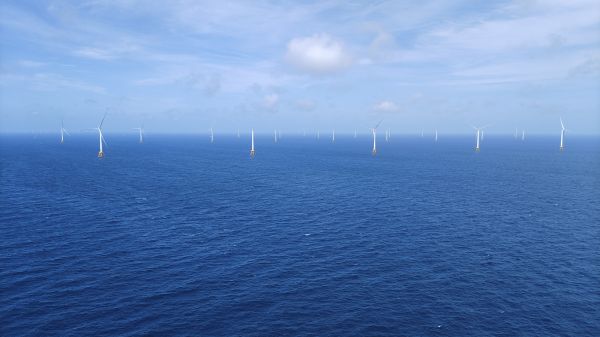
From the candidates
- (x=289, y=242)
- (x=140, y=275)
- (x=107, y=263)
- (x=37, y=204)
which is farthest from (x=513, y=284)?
(x=37, y=204)

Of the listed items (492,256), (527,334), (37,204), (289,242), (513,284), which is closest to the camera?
(527,334)

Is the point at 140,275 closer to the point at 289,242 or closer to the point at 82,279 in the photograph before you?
the point at 82,279

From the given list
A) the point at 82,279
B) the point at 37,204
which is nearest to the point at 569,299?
the point at 82,279

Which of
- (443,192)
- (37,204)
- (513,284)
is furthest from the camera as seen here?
(443,192)

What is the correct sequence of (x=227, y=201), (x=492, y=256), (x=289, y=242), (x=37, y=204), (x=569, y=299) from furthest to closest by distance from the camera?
(x=227, y=201) < (x=37, y=204) < (x=289, y=242) < (x=492, y=256) < (x=569, y=299)

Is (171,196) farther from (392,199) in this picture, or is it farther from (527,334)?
(527,334)

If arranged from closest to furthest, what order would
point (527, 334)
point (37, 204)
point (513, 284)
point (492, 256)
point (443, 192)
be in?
point (527, 334)
point (513, 284)
point (492, 256)
point (37, 204)
point (443, 192)

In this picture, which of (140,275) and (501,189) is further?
(501,189)

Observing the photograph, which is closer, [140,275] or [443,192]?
[140,275]
